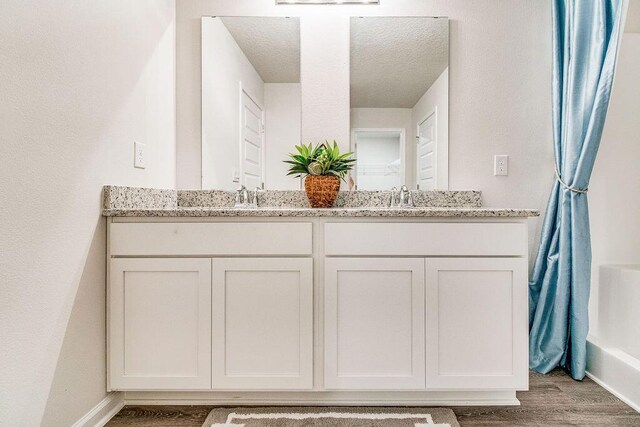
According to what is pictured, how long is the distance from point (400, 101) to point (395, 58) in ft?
0.75

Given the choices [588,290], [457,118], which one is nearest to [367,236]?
[457,118]

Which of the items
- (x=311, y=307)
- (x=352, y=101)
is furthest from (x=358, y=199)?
(x=311, y=307)

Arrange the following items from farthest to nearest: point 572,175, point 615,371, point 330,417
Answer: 1. point 572,175
2. point 615,371
3. point 330,417

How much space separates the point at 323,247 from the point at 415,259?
0.36m

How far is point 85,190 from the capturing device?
4.59 ft

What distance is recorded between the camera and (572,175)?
1841 millimetres

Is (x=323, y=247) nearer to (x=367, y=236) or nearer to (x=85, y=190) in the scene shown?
(x=367, y=236)

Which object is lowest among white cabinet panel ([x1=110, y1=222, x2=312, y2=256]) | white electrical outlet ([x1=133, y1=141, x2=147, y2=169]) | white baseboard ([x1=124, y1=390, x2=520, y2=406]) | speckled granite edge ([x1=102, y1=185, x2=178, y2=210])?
white baseboard ([x1=124, y1=390, x2=520, y2=406])

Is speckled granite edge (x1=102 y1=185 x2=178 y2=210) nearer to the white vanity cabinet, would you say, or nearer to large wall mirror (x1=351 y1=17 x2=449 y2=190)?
the white vanity cabinet

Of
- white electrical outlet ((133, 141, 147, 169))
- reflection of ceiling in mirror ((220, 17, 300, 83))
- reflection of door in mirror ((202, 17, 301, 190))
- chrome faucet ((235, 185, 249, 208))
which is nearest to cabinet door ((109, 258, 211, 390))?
white electrical outlet ((133, 141, 147, 169))

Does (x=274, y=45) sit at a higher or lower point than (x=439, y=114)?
higher

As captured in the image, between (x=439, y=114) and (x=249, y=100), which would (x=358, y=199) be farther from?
(x=249, y=100)

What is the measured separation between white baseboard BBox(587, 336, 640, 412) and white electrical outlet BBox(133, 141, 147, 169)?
86.5 inches

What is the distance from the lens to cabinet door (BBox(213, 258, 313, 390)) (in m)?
1.53
